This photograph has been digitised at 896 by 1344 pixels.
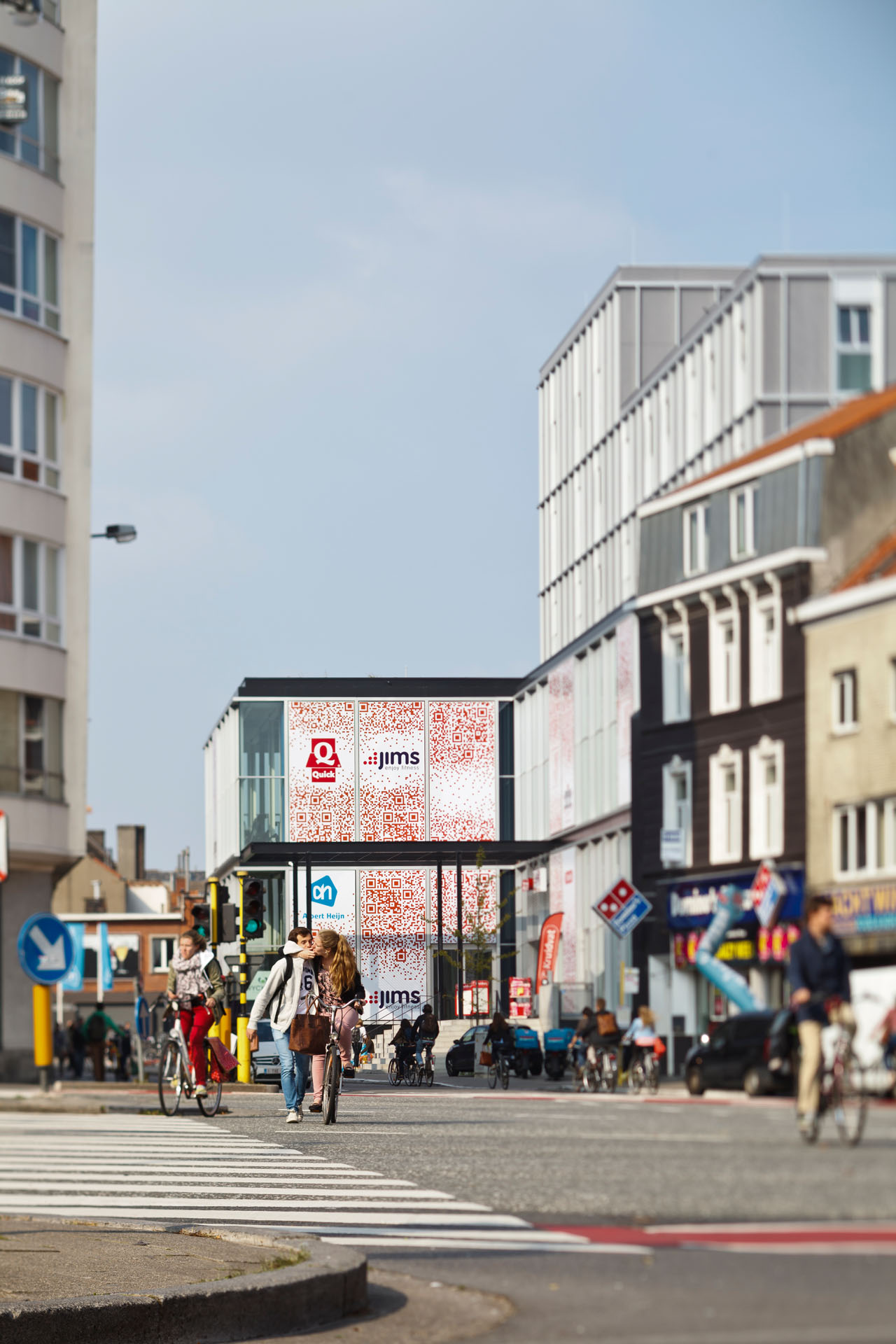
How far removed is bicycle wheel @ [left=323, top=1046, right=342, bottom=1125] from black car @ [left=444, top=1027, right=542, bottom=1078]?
1.43 metres

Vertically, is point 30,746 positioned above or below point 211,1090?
above

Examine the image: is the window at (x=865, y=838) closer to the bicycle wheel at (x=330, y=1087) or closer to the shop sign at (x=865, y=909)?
the shop sign at (x=865, y=909)

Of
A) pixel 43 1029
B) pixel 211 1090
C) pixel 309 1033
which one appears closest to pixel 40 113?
pixel 211 1090

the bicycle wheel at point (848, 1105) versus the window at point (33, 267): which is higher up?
the window at point (33, 267)

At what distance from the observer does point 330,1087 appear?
423cm

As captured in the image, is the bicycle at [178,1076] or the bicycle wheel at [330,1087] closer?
the bicycle wheel at [330,1087]

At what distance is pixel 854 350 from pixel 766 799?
407mm

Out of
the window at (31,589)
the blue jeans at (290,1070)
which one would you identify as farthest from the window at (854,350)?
the window at (31,589)

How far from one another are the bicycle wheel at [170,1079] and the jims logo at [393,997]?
19.4 feet

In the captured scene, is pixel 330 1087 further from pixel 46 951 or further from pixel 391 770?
pixel 46 951

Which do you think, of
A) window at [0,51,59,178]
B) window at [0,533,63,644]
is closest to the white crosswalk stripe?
window at [0,51,59,178]

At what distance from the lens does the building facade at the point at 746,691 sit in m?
1.76

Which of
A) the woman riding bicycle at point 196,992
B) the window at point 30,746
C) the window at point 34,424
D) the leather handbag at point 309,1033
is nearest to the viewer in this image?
the leather handbag at point 309,1033

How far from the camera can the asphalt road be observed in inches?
67.1
